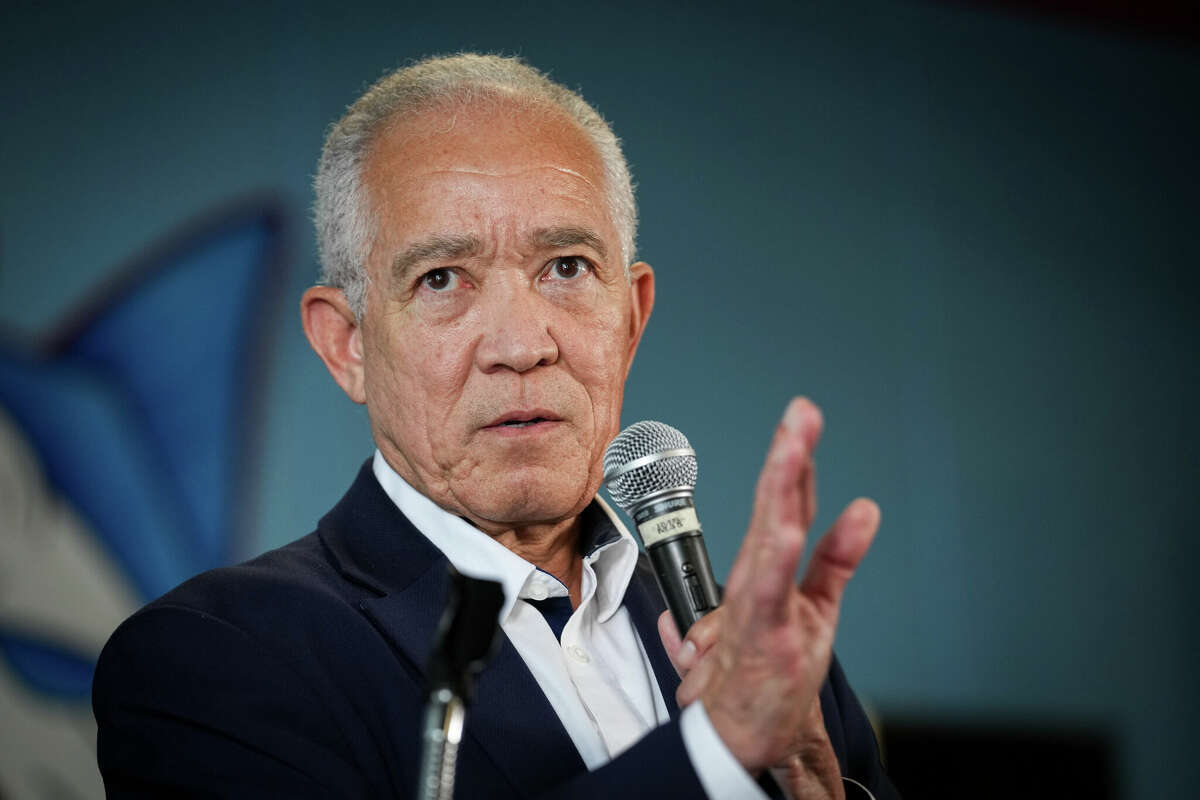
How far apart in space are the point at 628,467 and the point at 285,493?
2.16 meters

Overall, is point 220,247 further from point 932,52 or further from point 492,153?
point 932,52

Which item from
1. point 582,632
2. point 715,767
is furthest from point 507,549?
point 715,767

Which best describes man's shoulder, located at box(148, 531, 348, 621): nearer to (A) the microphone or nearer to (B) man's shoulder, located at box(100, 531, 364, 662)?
(B) man's shoulder, located at box(100, 531, 364, 662)

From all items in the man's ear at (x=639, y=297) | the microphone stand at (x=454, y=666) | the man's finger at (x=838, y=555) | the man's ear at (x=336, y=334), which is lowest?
the microphone stand at (x=454, y=666)

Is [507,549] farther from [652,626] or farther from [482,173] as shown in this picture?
[482,173]

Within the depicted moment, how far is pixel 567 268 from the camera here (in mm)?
1927

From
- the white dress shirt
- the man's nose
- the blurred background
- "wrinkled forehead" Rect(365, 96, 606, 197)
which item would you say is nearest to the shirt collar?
the white dress shirt

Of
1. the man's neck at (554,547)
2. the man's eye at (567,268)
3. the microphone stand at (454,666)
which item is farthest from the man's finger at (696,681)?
→ the man's eye at (567,268)

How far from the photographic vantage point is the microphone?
146cm

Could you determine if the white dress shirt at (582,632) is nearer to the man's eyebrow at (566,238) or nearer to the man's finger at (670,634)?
the man's finger at (670,634)

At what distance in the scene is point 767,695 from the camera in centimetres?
121

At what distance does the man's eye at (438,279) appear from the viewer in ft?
6.14

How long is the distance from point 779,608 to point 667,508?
1.10 ft

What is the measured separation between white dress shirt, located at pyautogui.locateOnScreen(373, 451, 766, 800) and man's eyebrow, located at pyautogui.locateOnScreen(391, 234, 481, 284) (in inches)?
12.8
